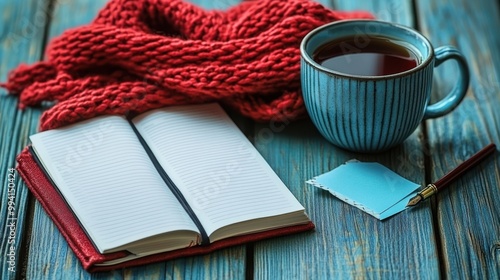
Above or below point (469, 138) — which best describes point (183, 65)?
above

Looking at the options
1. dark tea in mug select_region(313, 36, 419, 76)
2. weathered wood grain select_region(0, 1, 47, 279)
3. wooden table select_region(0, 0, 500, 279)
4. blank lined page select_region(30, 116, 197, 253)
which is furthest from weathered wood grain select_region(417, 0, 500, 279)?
weathered wood grain select_region(0, 1, 47, 279)

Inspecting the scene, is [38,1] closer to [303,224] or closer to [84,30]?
[84,30]

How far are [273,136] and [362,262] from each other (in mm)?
236

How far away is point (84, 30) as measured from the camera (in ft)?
3.06

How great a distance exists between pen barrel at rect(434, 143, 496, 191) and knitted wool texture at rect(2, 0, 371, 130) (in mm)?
194

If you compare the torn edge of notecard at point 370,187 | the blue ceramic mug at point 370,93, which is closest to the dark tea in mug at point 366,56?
the blue ceramic mug at point 370,93

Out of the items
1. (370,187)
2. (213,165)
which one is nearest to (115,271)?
(213,165)

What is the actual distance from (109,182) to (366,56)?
0.33 metres

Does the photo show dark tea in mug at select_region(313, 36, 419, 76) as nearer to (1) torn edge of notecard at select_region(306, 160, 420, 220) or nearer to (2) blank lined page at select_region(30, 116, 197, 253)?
(1) torn edge of notecard at select_region(306, 160, 420, 220)

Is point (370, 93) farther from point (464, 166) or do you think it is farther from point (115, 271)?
point (115, 271)

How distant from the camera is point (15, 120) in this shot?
3.07ft

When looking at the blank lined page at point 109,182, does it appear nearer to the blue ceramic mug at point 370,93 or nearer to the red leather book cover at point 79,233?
the red leather book cover at point 79,233

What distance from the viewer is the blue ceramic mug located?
0.80 m

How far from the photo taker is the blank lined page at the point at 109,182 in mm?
726
